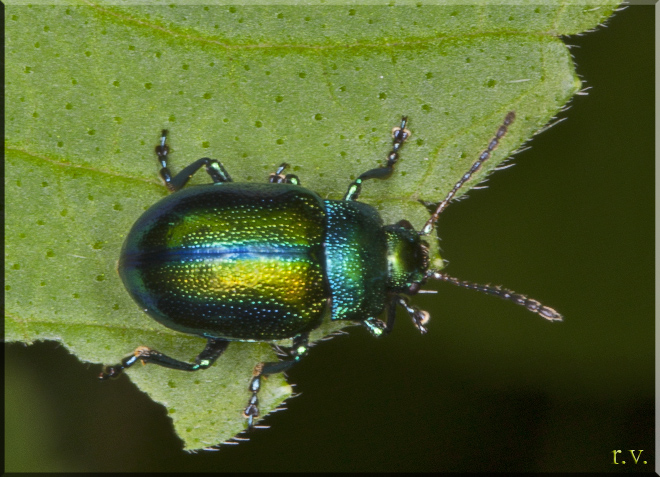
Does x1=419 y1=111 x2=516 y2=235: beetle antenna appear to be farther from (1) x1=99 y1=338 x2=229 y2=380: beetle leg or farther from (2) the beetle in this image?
(1) x1=99 y1=338 x2=229 y2=380: beetle leg

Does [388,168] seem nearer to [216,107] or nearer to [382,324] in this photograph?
[382,324]

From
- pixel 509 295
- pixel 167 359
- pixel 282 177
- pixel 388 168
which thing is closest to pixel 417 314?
pixel 509 295

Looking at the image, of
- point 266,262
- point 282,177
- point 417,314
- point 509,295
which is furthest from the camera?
point 417,314

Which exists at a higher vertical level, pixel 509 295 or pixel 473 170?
pixel 473 170

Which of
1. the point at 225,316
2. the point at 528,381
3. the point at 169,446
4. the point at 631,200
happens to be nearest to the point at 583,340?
the point at 528,381

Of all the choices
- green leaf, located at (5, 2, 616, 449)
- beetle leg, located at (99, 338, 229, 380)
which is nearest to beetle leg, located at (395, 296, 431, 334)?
green leaf, located at (5, 2, 616, 449)

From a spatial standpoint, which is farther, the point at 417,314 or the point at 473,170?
the point at 417,314
